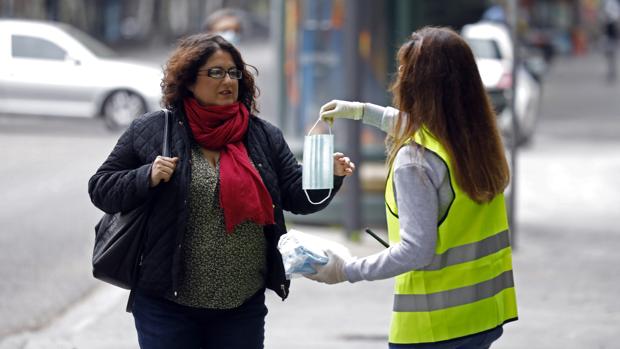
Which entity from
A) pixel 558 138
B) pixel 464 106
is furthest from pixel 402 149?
pixel 558 138

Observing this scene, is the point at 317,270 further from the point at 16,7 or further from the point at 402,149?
the point at 16,7

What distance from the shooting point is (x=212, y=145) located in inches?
155

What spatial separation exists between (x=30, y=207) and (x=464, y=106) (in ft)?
27.2

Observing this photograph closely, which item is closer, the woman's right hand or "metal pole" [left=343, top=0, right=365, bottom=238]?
the woman's right hand

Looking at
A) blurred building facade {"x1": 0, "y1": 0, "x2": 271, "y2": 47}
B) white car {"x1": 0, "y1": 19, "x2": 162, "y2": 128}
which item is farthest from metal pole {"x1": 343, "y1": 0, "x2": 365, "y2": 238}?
white car {"x1": 0, "y1": 19, "x2": 162, "y2": 128}

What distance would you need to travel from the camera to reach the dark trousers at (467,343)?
361 cm

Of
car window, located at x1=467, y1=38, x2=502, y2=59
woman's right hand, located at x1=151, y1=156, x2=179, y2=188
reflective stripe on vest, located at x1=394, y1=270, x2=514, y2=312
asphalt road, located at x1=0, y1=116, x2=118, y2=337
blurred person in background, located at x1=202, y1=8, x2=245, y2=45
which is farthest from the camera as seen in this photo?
car window, located at x1=467, y1=38, x2=502, y2=59

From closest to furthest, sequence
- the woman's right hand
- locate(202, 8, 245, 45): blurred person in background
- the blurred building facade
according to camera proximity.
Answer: the woman's right hand
the blurred building facade
locate(202, 8, 245, 45): blurred person in background

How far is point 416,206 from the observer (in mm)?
3490

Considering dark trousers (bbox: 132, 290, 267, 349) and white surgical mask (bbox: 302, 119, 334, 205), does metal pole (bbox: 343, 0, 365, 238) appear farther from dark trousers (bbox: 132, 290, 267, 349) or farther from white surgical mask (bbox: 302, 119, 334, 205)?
white surgical mask (bbox: 302, 119, 334, 205)

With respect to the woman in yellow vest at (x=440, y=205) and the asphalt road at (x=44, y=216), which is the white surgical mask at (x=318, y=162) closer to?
the woman in yellow vest at (x=440, y=205)

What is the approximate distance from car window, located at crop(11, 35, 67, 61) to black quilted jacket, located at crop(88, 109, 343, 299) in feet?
9.15

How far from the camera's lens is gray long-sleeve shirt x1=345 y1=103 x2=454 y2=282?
349 cm

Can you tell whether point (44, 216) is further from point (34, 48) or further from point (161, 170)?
point (161, 170)
